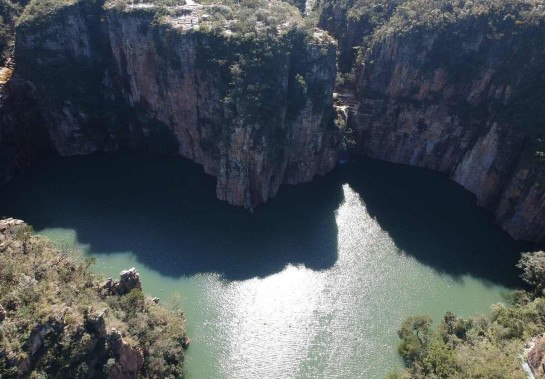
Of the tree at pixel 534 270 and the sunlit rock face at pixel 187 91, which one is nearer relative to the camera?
the tree at pixel 534 270

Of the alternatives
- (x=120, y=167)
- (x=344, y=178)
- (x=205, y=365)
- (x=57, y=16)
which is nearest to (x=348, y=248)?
(x=344, y=178)

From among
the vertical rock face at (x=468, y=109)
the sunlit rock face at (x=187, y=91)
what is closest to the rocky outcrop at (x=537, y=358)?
the vertical rock face at (x=468, y=109)

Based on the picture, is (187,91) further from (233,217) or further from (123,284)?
(123,284)

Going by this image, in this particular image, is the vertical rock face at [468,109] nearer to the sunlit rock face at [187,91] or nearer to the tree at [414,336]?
the sunlit rock face at [187,91]

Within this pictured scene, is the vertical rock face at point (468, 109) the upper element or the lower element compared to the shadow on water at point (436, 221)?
upper

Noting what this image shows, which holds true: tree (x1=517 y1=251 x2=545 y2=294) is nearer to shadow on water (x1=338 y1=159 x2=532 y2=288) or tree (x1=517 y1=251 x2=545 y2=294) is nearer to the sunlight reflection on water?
shadow on water (x1=338 y1=159 x2=532 y2=288)

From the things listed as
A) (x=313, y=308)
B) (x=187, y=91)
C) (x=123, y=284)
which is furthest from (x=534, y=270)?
(x=187, y=91)
